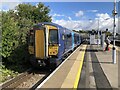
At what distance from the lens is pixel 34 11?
52.2 meters

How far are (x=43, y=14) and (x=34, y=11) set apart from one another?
6.18 feet

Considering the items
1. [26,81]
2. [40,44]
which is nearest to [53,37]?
[40,44]

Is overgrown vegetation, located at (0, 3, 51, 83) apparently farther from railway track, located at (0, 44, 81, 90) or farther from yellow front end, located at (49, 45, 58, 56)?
yellow front end, located at (49, 45, 58, 56)

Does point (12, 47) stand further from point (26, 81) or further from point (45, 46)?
point (26, 81)

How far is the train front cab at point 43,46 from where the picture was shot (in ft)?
58.0

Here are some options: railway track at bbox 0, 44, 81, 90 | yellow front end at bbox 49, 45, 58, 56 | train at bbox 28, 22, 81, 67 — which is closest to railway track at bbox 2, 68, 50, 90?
railway track at bbox 0, 44, 81, 90

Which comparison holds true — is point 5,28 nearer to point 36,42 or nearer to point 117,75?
point 36,42

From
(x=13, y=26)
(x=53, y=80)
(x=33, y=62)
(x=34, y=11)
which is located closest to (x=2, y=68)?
(x=33, y=62)

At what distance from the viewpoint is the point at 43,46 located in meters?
17.7

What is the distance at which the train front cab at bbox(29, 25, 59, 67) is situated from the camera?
17688 mm

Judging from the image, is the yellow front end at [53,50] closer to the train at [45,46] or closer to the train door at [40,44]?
the train at [45,46]

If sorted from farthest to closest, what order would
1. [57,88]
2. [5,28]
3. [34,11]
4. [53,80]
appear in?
[34,11] < [5,28] < [53,80] < [57,88]

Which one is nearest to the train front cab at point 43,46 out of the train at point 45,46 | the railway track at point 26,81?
the train at point 45,46

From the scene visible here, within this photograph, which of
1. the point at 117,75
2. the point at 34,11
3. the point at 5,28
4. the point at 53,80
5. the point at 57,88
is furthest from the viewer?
the point at 34,11
